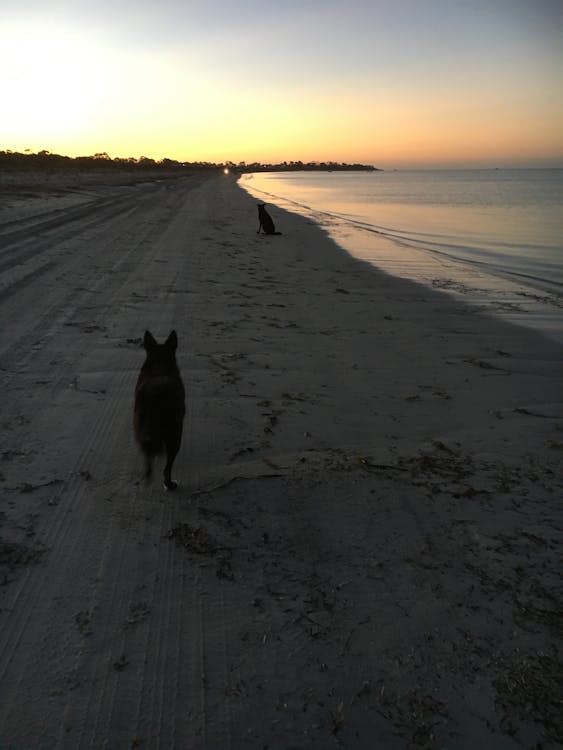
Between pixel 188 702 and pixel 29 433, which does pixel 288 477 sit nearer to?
pixel 188 702

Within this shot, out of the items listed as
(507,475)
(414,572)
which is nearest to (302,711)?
(414,572)

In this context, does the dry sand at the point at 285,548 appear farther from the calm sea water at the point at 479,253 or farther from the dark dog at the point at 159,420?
the calm sea water at the point at 479,253

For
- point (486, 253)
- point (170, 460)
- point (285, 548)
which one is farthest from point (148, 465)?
point (486, 253)

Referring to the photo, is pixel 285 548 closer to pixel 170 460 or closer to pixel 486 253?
pixel 170 460

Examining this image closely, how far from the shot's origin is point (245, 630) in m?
2.31

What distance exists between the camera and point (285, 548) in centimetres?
284

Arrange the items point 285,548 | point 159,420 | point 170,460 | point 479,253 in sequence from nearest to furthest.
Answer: point 285,548
point 159,420
point 170,460
point 479,253

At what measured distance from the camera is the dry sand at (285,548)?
6.39 feet

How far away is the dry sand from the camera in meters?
1.95

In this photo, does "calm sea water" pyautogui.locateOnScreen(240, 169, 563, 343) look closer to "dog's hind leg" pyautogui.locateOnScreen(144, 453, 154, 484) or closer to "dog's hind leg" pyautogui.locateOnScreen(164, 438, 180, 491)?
"dog's hind leg" pyautogui.locateOnScreen(164, 438, 180, 491)

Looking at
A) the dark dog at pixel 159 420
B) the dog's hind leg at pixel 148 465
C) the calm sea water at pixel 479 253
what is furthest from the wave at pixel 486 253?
the dog's hind leg at pixel 148 465

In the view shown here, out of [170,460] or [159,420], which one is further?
[170,460]

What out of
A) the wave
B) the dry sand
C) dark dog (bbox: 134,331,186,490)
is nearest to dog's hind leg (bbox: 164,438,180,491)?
dark dog (bbox: 134,331,186,490)

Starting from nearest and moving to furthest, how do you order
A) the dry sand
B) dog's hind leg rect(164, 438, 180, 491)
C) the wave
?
the dry sand, dog's hind leg rect(164, 438, 180, 491), the wave
